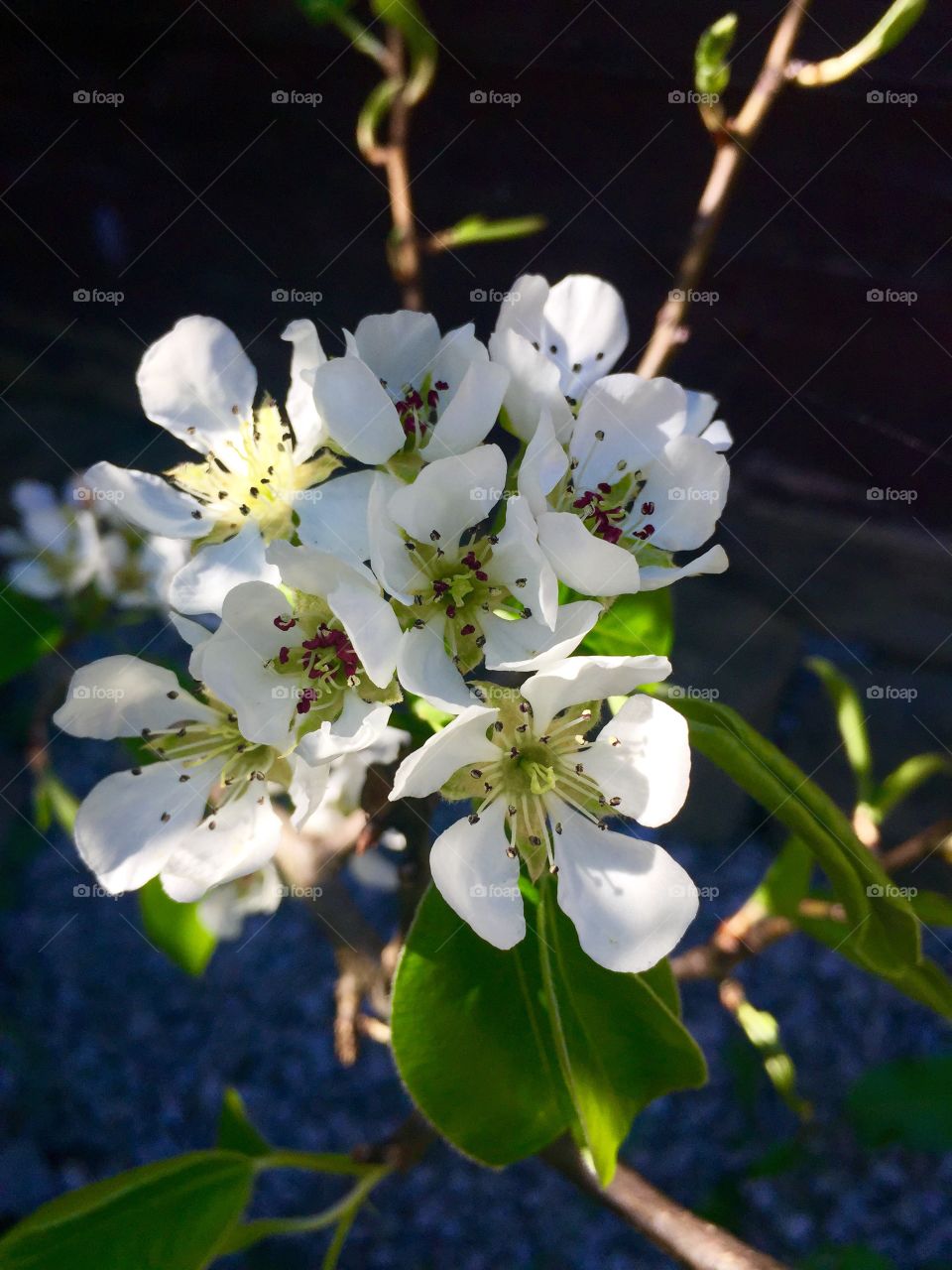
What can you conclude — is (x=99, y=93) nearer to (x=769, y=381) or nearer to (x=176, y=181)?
(x=176, y=181)

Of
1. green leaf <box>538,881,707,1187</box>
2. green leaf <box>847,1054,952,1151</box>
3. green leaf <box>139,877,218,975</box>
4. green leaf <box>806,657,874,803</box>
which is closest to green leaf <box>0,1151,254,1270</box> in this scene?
green leaf <box>139,877,218,975</box>

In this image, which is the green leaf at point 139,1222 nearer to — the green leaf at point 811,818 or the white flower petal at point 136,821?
the white flower petal at point 136,821

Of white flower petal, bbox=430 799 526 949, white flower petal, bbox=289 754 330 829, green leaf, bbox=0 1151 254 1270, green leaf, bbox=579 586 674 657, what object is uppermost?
green leaf, bbox=579 586 674 657

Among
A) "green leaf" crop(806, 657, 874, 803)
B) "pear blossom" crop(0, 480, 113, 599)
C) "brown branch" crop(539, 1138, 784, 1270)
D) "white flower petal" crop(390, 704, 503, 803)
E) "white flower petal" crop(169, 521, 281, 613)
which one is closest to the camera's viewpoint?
"white flower petal" crop(390, 704, 503, 803)

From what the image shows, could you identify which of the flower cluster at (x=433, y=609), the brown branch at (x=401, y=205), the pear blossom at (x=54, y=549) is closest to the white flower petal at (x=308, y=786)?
the flower cluster at (x=433, y=609)

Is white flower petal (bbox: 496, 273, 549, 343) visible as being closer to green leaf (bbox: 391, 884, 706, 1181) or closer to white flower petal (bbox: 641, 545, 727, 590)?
white flower petal (bbox: 641, 545, 727, 590)

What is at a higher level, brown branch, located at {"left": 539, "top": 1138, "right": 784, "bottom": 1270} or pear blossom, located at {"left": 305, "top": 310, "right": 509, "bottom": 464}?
pear blossom, located at {"left": 305, "top": 310, "right": 509, "bottom": 464}

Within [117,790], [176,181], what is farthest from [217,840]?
[176,181]
